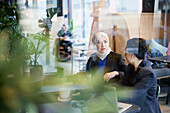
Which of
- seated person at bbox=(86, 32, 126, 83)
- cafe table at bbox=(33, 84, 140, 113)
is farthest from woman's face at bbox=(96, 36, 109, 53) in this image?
cafe table at bbox=(33, 84, 140, 113)

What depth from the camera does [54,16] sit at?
91 centimetres

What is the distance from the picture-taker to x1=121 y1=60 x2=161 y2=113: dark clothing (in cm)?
105

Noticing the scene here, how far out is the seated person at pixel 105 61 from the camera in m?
0.99

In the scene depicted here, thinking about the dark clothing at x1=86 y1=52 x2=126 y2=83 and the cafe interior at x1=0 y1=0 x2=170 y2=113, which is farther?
the dark clothing at x1=86 y1=52 x2=126 y2=83

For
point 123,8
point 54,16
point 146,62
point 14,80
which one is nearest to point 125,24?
point 123,8

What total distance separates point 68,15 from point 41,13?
162 mm

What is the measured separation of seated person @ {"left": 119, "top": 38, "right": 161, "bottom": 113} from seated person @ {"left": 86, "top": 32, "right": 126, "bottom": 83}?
0.19ft

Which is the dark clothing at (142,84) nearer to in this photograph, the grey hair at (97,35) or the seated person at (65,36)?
the grey hair at (97,35)

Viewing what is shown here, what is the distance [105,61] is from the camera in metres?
0.99

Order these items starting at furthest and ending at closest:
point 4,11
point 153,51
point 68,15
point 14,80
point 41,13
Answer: point 153,51
point 68,15
point 41,13
point 4,11
point 14,80

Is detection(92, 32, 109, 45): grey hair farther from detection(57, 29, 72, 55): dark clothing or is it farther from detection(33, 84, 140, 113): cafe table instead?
detection(33, 84, 140, 113): cafe table

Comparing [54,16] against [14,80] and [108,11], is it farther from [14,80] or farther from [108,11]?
[14,80]

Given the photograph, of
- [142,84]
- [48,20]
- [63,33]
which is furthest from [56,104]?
[142,84]

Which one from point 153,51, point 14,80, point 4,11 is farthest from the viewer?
point 153,51
